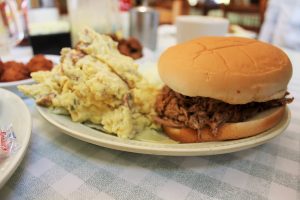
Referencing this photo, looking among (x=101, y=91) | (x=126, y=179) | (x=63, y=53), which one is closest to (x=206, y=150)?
(x=126, y=179)

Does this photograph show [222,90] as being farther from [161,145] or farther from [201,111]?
[161,145]

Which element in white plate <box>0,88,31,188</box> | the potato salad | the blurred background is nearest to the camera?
white plate <box>0,88,31,188</box>

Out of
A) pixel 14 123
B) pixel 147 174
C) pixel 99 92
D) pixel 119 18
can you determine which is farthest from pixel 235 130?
pixel 119 18

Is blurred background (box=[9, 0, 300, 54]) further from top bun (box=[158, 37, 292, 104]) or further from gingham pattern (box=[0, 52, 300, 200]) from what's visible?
gingham pattern (box=[0, 52, 300, 200])

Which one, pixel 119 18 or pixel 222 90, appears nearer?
pixel 222 90

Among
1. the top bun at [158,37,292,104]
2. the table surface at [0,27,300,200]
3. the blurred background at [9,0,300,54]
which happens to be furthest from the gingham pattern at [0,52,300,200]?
the blurred background at [9,0,300,54]
